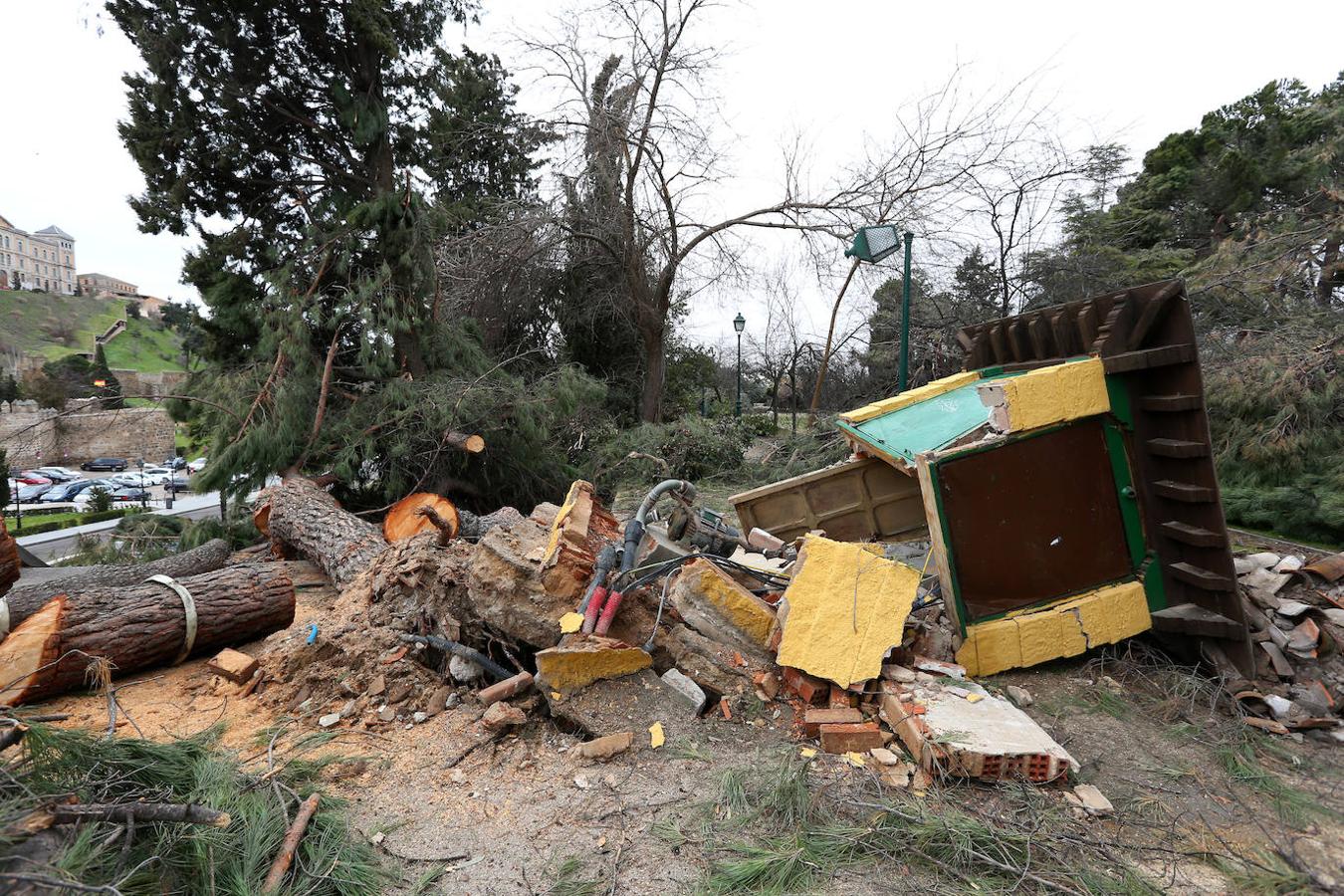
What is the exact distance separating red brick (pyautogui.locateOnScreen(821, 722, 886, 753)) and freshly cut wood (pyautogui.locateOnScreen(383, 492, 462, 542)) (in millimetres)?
5226

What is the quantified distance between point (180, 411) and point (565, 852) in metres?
8.81

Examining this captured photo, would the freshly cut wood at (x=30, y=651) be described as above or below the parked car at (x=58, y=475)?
below

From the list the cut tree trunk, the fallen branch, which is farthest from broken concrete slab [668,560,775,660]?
the cut tree trunk

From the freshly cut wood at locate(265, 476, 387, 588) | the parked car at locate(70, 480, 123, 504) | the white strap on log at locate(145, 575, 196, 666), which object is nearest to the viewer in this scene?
the white strap on log at locate(145, 575, 196, 666)

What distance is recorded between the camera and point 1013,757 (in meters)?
2.40

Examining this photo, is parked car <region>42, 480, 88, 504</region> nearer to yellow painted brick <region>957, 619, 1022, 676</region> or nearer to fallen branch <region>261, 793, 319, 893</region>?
fallen branch <region>261, 793, 319, 893</region>

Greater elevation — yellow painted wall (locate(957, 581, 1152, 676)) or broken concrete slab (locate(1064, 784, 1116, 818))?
yellow painted wall (locate(957, 581, 1152, 676))

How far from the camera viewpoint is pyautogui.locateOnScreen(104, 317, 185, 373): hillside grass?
58.2 m

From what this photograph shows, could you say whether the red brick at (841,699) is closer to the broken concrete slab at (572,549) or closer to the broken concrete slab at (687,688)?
the broken concrete slab at (687,688)

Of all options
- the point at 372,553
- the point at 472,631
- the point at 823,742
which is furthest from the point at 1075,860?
the point at 372,553

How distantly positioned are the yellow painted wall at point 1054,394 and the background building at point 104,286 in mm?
118637

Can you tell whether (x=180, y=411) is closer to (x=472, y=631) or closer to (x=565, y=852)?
(x=472, y=631)

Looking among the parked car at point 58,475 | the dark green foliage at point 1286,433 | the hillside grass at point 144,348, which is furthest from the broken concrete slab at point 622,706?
the hillside grass at point 144,348

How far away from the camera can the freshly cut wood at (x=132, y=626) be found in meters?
3.53
